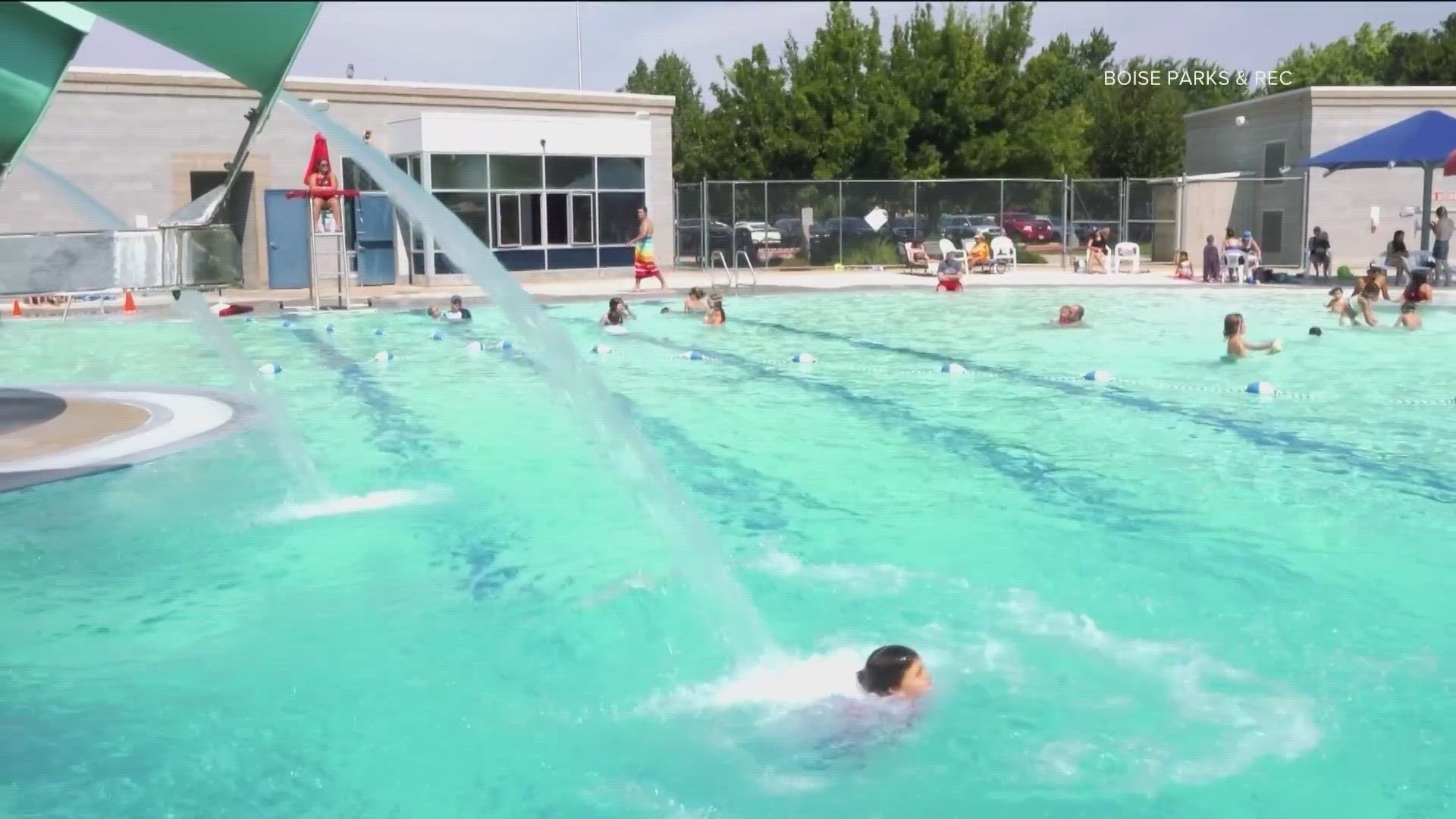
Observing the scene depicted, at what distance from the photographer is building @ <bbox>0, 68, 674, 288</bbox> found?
2312cm

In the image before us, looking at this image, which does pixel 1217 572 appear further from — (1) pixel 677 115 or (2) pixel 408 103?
(1) pixel 677 115

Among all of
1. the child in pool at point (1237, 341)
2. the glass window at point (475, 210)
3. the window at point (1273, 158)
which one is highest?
the window at point (1273, 158)

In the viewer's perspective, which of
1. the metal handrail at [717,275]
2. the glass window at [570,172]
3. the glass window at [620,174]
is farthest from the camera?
the glass window at [620,174]

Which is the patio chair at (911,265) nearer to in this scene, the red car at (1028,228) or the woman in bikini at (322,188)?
the red car at (1028,228)

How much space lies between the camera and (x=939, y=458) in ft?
31.4

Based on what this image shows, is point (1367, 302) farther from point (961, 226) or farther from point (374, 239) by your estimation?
point (374, 239)

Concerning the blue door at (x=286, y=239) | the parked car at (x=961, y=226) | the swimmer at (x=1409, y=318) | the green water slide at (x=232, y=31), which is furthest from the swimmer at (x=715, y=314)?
the green water slide at (x=232, y=31)

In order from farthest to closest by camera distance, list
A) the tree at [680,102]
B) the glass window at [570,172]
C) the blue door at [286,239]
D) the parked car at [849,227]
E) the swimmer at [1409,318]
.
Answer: the tree at [680,102], the parked car at [849,227], the glass window at [570,172], the blue door at [286,239], the swimmer at [1409,318]

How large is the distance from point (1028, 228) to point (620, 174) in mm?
10946

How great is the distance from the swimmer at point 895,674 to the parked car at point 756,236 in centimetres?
2655

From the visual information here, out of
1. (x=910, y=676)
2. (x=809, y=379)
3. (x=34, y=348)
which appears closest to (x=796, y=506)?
(x=910, y=676)

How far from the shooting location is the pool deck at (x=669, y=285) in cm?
2206

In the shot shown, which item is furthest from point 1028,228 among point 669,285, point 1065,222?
point 669,285

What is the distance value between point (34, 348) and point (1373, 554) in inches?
Result: 583
